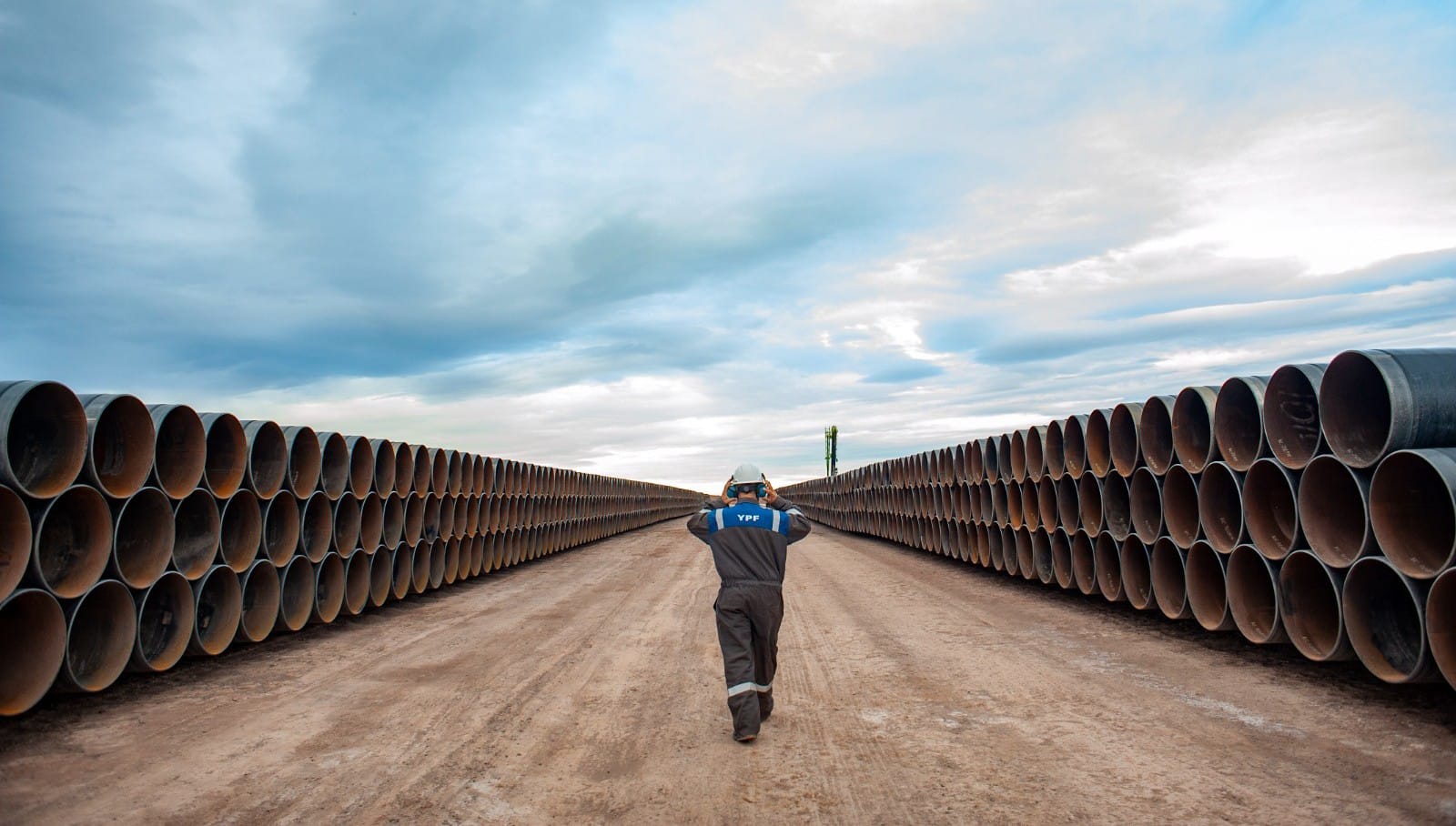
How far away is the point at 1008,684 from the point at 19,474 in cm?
678

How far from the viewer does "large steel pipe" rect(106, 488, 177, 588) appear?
6.68 m

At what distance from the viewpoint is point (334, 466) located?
998 centimetres

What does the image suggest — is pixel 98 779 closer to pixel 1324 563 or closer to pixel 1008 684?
pixel 1008 684

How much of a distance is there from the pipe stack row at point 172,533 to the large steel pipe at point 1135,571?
8517 millimetres

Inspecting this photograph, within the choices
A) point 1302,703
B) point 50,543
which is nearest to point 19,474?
point 50,543

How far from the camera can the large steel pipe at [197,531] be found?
24.1ft

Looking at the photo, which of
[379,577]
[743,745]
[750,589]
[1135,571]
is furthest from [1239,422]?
[379,577]

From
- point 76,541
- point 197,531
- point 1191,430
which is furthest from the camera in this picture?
point 1191,430

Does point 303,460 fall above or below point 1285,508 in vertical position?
above

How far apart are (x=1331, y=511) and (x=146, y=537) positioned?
29.3 feet

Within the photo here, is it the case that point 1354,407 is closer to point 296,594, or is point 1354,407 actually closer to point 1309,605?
point 1309,605

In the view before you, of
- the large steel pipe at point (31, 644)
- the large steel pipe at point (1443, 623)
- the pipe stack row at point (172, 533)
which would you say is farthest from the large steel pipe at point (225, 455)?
the large steel pipe at point (1443, 623)

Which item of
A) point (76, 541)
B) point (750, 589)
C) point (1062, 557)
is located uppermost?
point (76, 541)

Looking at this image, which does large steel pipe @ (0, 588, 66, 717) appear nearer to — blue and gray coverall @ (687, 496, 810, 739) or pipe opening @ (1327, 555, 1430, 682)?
blue and gray coverall @ (687, 496, 810, 739)
